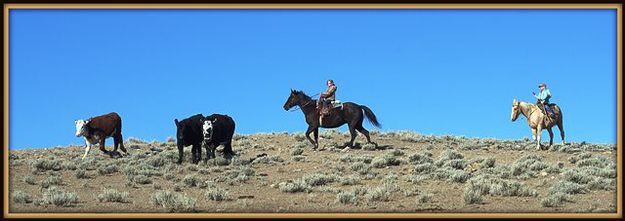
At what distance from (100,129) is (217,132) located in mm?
4841

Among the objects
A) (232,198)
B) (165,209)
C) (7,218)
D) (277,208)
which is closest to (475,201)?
(277,208)

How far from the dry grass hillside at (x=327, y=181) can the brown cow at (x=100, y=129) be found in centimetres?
65

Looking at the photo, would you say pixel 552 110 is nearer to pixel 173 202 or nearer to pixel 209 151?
pixel 209 151

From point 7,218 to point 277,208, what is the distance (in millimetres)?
5511

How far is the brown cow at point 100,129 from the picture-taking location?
2561 centimetres

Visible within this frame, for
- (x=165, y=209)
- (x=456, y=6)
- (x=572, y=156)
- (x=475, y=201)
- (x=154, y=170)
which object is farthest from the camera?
(x=572, y=156)

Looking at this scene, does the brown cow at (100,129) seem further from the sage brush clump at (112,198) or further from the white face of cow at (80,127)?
the sage brush clump at (112,198)

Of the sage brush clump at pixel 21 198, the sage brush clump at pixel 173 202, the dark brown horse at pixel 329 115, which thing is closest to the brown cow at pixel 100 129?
the dark brown horse at pixel 329 115

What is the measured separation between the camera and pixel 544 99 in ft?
91.1

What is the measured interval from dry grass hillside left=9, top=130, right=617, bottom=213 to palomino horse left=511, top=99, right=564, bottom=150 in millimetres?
855

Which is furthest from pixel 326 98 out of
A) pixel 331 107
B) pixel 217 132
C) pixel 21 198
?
pixel 21 198

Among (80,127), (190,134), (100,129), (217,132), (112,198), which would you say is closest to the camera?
(112,198)

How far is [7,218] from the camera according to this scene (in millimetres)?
11680

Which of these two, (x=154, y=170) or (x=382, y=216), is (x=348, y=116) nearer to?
(x=154, y=170)
